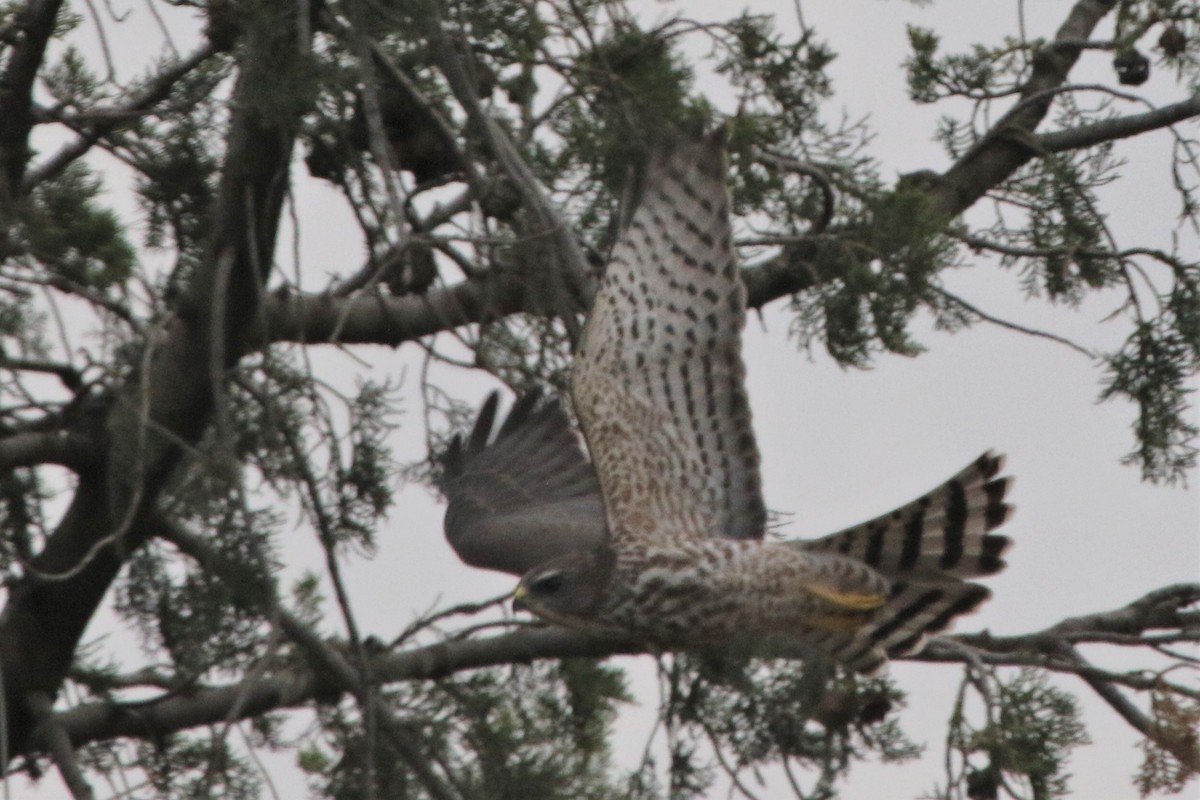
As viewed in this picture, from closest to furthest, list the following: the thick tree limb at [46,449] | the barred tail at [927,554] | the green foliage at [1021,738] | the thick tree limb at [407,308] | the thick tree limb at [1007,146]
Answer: the green foliage at [1021,738] → the barred tail at [927,554] → the thick tree limb at [407,308] → the thick tree limb at [46,449] → the thick tree limb at [1007,146]

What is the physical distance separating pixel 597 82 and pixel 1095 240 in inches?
71.9

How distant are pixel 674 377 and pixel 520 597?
669 mm

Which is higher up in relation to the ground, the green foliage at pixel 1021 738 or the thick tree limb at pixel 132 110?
the thick tree limb at pixel 132 110

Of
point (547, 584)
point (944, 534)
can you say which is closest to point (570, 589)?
point (547, 584)

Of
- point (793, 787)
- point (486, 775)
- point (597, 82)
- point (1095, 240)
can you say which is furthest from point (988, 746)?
point (1095, 240)

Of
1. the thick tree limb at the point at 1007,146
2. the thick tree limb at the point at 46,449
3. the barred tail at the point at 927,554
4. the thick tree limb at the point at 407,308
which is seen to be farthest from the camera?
the thick tree limb at the point at 1007,146

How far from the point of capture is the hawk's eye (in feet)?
15.6

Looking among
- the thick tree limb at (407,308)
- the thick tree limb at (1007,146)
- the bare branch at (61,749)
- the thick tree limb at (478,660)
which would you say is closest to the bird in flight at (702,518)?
the thick tree limb at (478,660)

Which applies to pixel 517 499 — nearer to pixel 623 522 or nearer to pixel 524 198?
pixel 623 522

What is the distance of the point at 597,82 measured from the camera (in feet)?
12.8

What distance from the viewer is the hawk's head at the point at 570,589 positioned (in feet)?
15.7

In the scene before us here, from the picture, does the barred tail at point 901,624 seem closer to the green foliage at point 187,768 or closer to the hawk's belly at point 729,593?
the hawk's belly at point 729,593

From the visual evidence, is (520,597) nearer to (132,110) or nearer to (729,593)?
(729,593)

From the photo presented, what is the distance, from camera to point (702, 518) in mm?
4988
